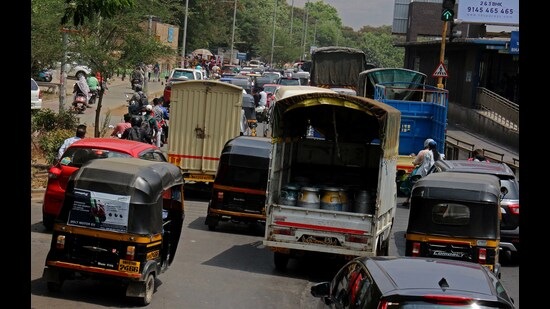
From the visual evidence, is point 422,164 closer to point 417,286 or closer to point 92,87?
point 417,286

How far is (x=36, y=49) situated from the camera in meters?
24.2

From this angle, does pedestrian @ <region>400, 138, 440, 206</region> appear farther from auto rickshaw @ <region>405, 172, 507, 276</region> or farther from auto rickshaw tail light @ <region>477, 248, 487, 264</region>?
auto rickshaw tail light @ <region>477, 248, 487, 264</region>

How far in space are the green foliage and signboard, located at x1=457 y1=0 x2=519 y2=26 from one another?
33.2m

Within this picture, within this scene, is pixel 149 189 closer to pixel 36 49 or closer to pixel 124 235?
pixel 124 235

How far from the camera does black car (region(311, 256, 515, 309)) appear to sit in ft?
23.7

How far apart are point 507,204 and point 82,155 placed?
305 inches

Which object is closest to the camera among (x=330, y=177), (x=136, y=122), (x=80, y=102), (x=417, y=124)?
(x=330, y=177)

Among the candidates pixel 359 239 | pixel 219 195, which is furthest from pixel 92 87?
pixel 359 239

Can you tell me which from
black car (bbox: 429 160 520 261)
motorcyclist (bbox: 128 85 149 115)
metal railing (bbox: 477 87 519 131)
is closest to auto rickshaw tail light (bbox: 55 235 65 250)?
black car (bbox: 429 160 520 261)

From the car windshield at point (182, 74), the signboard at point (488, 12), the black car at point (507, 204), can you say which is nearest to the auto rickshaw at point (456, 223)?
the black car at point (507, 204)

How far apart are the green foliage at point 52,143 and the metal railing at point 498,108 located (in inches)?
811

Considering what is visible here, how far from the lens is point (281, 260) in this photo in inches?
602

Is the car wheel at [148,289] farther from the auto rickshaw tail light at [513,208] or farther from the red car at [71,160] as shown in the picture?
the auto rickshaw tail light at [513,208]
